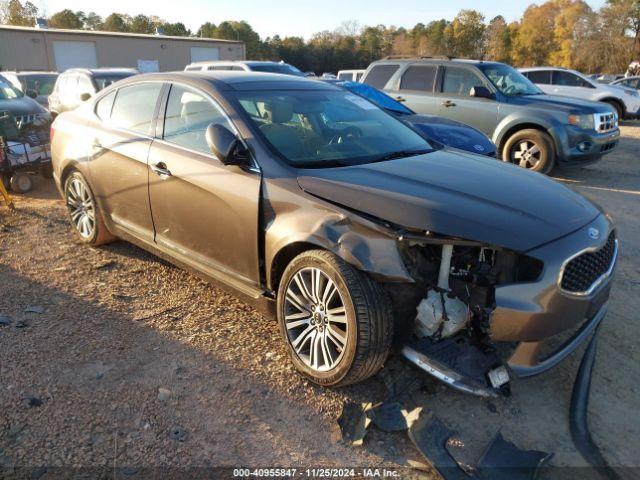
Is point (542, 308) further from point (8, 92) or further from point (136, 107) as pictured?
point (8, 92)

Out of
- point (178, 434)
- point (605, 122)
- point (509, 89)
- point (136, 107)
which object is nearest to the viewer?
point (178, 434)

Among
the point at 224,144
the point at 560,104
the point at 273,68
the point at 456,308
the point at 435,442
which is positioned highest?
the point at 273,68

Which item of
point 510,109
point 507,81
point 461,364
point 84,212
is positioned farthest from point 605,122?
point 84,212

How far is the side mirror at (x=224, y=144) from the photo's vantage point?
3061 millimetres

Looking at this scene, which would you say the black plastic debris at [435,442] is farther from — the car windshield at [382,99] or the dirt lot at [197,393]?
the car windshield at [382,99]

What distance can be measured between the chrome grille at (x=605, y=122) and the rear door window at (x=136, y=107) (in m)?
7.10

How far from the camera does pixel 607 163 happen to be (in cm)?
1018

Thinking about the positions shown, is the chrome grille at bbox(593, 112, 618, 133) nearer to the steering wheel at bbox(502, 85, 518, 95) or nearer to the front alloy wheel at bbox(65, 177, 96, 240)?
the steering wheel at bbox(502, 85, 518, 95)

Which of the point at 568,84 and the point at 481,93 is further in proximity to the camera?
the point at 568,84

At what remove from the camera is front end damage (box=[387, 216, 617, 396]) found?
2.46m

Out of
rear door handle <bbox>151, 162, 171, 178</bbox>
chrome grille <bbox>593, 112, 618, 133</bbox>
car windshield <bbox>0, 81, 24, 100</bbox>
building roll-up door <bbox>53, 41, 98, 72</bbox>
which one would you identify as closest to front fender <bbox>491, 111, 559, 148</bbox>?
chrome grille <bbox>593, 112, 618, 133</bbox>

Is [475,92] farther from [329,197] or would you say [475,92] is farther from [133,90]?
[329,197]

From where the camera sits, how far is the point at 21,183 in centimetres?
751

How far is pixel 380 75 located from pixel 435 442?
8.86 metres
